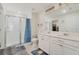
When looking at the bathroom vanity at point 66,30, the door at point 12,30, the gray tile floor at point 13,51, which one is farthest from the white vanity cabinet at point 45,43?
the door at point 12,30

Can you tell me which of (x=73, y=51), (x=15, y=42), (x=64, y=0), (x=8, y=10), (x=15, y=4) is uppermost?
(x=64, y=0)

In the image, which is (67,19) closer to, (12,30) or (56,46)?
(56,46)

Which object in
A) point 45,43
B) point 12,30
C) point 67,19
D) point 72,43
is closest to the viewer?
point 72,43

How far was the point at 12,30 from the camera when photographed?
146 centimetres

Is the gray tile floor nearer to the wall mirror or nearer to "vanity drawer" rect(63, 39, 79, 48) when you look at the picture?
"vanity drawer" rect(63, 39, 79, 48)

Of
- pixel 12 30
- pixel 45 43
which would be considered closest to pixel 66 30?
pixel 45 43

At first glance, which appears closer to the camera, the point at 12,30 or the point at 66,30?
the point at 12,30

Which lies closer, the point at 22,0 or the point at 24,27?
the point at 22,0

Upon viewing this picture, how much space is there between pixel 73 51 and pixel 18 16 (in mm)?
1194

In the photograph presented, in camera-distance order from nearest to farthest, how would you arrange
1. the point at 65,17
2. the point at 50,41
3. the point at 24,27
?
the point at 24,27
the point at 65,17
the point at 50,41

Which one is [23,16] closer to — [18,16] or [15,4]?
[18,16]

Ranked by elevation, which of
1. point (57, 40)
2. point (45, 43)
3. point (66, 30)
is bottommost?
point (45, 43)

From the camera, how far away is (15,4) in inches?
56.7

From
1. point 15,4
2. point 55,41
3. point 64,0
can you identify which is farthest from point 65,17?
point 15,4
